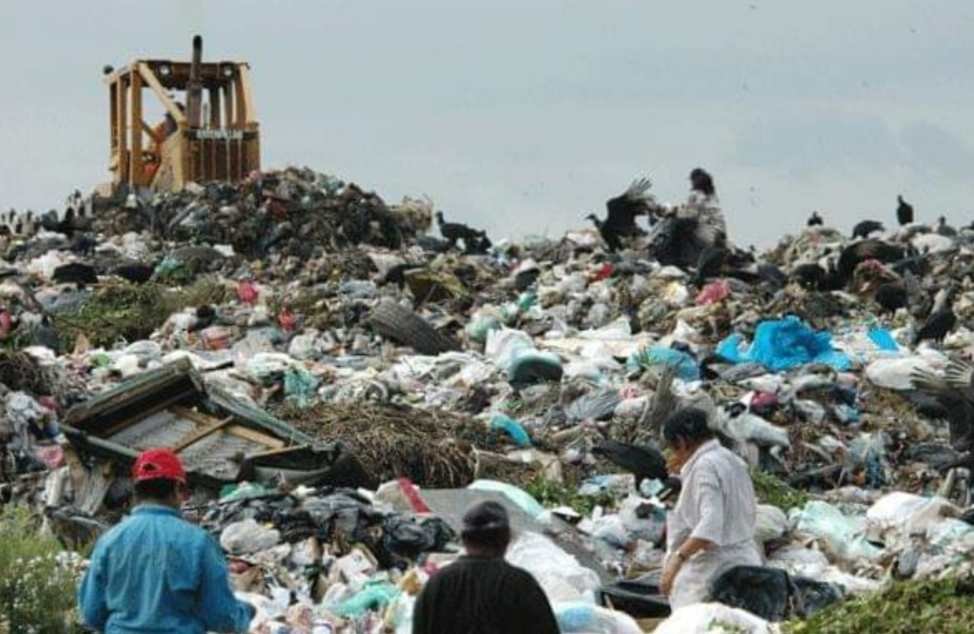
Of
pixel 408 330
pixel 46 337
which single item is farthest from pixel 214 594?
pixel 46 337

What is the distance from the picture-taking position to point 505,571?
525 centimetres

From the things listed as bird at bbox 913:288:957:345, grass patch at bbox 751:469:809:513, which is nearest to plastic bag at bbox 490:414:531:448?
grass patch at bbox 751:469:809:513

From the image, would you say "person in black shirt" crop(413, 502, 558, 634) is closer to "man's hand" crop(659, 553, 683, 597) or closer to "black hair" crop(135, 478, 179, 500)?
"black hair" crop(135, 478, 179, 500)

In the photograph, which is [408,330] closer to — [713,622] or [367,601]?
[367,601]

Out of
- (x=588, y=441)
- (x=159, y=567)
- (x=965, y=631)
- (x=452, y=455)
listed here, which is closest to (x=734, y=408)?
(x=588, y=441)

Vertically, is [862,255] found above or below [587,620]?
below

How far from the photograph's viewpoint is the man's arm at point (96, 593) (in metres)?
5.86

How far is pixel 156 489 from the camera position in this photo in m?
5.81

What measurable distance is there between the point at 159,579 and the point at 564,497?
5815 mm

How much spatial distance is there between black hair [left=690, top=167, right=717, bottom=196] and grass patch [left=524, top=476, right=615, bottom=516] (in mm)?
8937

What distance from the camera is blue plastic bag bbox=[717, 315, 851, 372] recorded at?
15039mm

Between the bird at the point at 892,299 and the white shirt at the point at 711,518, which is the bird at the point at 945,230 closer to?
the bird at the point at 892,299

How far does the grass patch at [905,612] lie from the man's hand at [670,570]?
0.43 metres

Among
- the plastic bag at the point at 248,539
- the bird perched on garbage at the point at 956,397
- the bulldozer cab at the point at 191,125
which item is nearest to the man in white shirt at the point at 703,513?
the plastic bag at the point at 248,539
